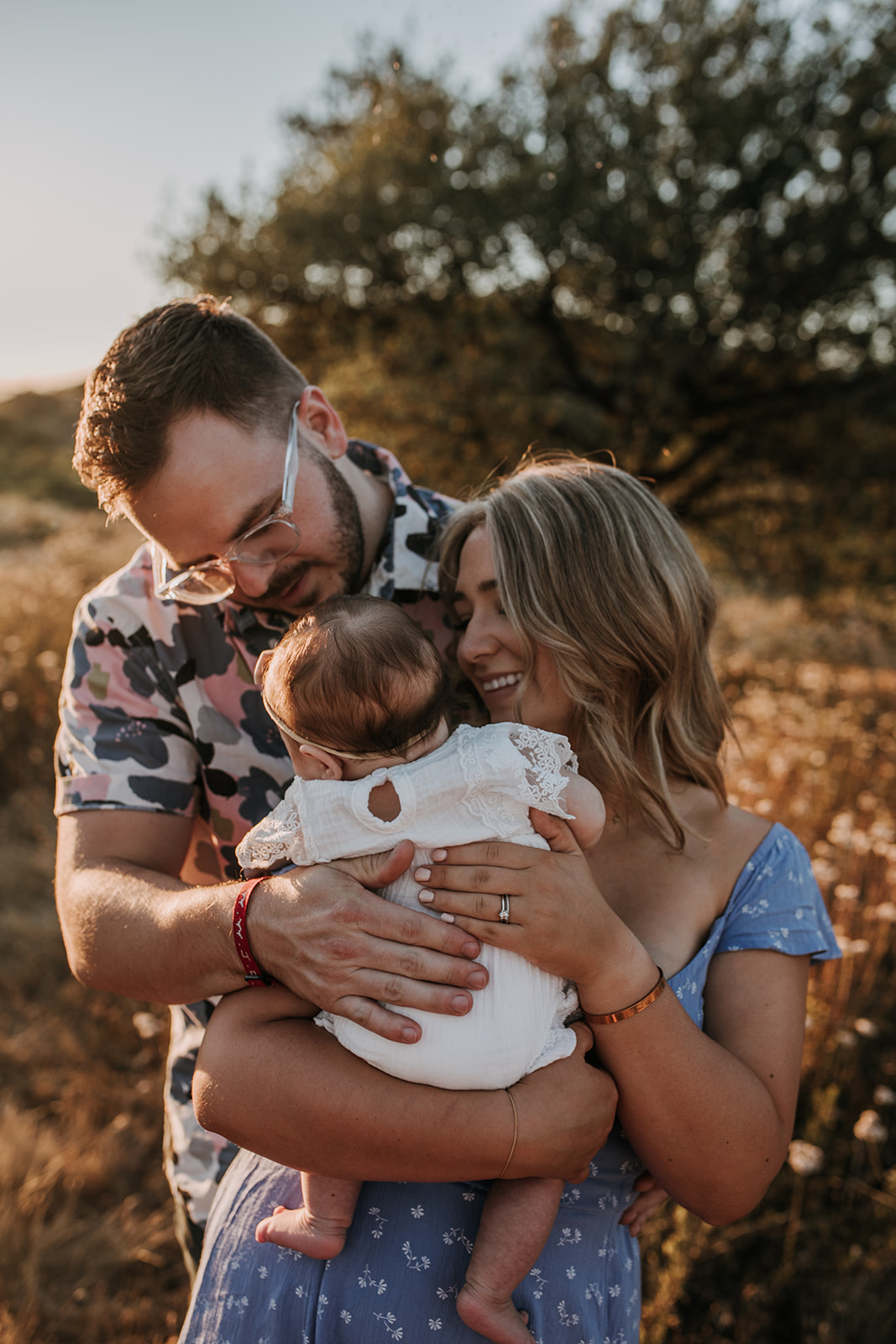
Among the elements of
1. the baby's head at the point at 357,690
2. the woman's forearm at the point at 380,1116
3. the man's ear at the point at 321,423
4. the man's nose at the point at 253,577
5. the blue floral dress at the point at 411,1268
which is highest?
the man's ear at the point at 321,423

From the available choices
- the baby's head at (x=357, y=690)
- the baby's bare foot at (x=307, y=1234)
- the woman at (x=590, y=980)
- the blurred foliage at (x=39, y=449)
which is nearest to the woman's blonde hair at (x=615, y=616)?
the woman at (x=590, y=980)

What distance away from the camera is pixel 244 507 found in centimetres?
213

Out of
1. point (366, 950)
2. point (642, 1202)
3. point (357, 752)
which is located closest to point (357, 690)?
point (357, 752)

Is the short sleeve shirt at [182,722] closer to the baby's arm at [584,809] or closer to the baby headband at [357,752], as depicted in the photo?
the baby headband at [357,752]

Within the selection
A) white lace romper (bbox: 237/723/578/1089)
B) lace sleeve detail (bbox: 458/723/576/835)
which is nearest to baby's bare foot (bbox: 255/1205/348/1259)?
white lace romper (bbox: 237/723/578/1089)

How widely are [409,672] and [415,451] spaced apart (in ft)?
25.5

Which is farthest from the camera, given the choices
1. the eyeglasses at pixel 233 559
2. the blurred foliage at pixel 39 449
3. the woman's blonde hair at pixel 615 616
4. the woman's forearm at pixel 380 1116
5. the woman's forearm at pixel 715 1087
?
the blurred foliage at pixel 39 449

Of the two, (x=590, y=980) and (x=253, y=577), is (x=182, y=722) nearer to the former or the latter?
(x=253, y=577)

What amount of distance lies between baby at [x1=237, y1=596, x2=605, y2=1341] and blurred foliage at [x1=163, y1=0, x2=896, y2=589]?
24.2 ft

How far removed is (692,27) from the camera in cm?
855

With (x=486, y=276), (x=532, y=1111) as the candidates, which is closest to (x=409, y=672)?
(x=532, y=1111)

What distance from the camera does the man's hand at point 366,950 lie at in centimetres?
155

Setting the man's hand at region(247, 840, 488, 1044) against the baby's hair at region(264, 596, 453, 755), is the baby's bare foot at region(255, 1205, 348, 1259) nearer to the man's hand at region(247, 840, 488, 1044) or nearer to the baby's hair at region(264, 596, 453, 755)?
the man's hand at region(247, 840, 488, 1044)

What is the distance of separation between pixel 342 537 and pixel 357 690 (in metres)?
0.80
